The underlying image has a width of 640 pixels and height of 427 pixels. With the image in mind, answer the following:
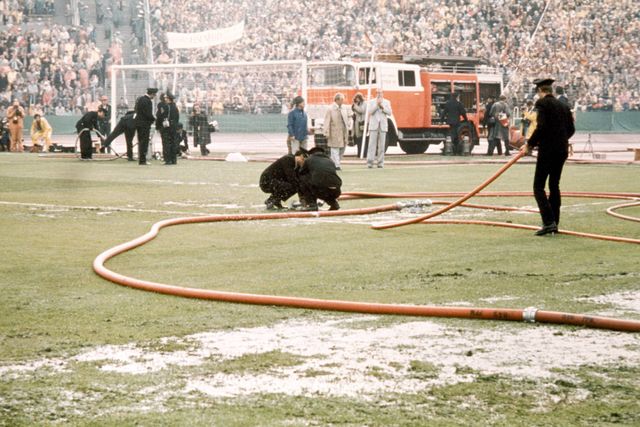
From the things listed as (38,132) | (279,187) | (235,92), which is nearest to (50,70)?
(235,92)

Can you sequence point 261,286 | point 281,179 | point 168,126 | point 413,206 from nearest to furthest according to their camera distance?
point 261,286 → point 413,206 → point 281,179 → point 168,126

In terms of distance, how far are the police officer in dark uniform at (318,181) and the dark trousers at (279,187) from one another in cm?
21

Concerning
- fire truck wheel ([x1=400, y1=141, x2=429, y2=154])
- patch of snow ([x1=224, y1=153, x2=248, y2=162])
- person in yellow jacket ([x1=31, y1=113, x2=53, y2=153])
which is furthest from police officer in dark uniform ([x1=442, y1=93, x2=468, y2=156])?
person in yellow jacket ([x1=31, y1=113, x2=53, y2=153])

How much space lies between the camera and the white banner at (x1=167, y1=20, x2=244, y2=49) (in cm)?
4281

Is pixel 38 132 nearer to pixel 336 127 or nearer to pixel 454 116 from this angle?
pixel 454 116

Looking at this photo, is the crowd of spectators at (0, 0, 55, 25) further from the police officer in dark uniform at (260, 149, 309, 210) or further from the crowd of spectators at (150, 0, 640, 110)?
the police officer in dark uniform at (260, 149, 309, 210)

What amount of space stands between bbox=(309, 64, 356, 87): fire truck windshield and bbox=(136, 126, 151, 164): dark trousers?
7551mm

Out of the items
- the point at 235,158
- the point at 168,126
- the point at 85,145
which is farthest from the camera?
the point at 85,145

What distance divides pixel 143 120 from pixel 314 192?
15483 mm

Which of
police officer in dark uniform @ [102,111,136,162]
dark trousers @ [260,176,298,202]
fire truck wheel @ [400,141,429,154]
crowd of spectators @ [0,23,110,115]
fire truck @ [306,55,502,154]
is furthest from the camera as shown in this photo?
crowd of spectators @ [0,23,110,115]

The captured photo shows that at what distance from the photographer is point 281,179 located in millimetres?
15906

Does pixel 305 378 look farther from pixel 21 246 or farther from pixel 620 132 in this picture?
pixel 620 132

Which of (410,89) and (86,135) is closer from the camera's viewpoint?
(86,135)

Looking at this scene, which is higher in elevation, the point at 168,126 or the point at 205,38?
the point at 205,38
